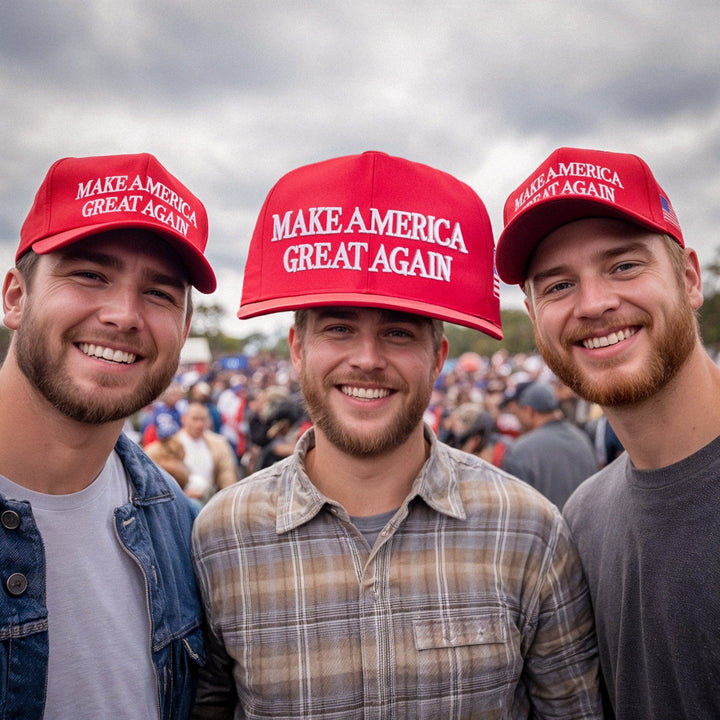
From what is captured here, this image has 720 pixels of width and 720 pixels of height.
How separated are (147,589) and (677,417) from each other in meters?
1.80

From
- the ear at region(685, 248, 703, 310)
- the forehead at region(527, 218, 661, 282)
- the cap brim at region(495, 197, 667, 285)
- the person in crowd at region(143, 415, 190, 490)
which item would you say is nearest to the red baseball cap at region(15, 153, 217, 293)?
the cap brim at region(495, 197, 667, 285)

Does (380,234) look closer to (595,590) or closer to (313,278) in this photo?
(313,278)

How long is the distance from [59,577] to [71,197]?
1.20 metres

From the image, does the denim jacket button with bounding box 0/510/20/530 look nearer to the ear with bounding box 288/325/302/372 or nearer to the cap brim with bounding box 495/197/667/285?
the ear with bounding box 288/325/302/372

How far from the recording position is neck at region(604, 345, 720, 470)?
1.81 m

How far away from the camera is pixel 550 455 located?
15.4 feet

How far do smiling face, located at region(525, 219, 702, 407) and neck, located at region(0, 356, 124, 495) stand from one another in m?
1.60

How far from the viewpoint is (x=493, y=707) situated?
Result: 71.7 inches

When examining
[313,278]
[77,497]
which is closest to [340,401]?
[313,278]

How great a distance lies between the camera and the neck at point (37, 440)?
1779 mm

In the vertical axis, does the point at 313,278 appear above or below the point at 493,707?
above

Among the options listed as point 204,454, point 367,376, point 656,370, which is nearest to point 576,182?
point 656,370

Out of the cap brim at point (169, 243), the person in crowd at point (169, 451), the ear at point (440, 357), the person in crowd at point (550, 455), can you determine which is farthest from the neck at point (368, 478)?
the person in crowd at point (169, 451)

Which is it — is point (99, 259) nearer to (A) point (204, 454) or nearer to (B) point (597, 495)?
(B) point (597, 495)
